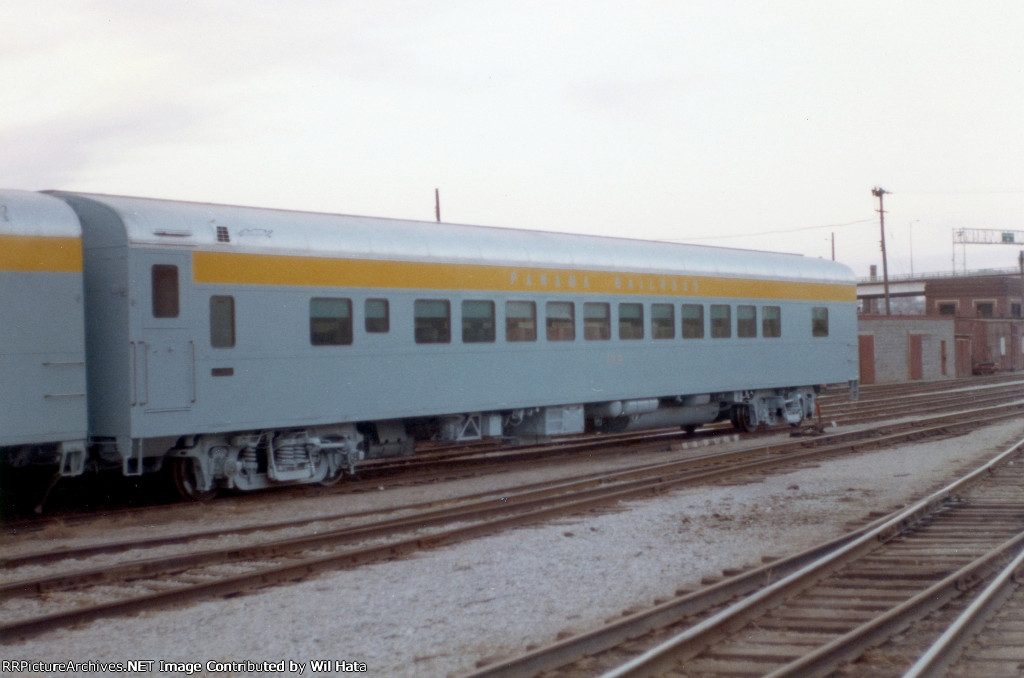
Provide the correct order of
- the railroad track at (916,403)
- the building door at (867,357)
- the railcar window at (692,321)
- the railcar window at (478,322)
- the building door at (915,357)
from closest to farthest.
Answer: the railcar window at (478,322), the railcar window at (692,321), the railroad track at (916,403), the building door at (867,357), the building door at (915,357)

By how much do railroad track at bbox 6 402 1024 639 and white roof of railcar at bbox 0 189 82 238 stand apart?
363cm

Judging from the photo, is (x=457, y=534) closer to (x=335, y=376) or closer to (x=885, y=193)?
(x=335, y=376)

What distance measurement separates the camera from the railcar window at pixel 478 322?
1524cm

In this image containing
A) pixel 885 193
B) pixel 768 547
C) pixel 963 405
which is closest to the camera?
pixel 768 547

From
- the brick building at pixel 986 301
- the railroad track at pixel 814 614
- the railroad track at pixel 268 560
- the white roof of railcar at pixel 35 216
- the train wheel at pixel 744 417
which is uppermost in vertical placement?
the brick building at pixel 986 301

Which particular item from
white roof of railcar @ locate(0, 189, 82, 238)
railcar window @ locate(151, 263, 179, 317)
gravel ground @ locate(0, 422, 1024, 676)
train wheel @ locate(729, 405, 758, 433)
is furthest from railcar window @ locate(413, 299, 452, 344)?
train wheel @ locate(729, 405, 758, 433)

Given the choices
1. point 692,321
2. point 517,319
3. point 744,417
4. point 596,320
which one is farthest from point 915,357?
point 517,319

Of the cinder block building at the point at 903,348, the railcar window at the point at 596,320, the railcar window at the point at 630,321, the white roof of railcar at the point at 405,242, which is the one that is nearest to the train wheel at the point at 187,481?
the white roof of railcar at the point at 405,242

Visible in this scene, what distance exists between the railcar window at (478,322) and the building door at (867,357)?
3449cm

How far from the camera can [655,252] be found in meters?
18.6

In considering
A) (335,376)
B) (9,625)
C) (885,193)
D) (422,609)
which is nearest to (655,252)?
(335,376)

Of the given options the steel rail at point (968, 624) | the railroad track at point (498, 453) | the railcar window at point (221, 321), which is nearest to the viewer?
the steel rail at point (968, 624)

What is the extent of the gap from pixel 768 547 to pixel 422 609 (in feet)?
12.4

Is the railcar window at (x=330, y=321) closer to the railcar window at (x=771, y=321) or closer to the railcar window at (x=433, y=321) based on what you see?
the railcar window at (x=433, y=321)
